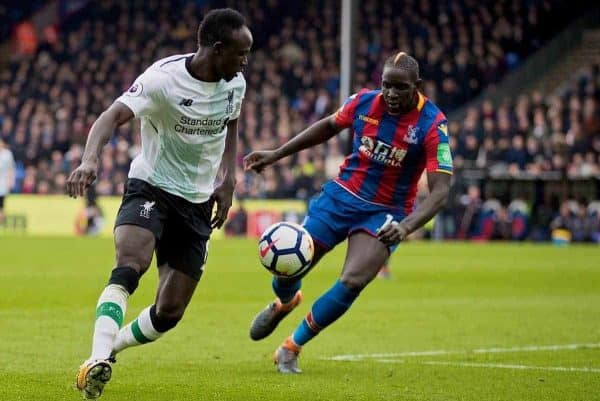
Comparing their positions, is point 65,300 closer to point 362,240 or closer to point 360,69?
point 362,240

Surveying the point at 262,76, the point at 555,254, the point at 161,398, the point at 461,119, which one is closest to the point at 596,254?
the point at 555,254

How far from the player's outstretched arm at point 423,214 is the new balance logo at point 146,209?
1.50 metres

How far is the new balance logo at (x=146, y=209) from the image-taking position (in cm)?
741

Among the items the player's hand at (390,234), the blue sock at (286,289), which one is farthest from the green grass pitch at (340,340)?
the player's hand at (390,234)

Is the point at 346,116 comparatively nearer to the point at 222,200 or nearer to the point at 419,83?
the point at 419,83

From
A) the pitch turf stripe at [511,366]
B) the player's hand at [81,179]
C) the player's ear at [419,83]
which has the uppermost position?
the player's ear at [419,83]

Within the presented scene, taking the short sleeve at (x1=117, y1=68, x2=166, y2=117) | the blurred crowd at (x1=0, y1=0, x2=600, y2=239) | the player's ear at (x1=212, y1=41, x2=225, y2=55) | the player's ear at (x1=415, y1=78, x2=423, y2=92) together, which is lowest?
the blurred crowd at (x1=0, y1=0, x2=600, y2=239)

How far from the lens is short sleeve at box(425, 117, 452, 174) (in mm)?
8867

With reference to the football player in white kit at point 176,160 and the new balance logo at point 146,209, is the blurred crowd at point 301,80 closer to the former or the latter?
the football player in white kit at point 176,160

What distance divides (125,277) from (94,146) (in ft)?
2.43

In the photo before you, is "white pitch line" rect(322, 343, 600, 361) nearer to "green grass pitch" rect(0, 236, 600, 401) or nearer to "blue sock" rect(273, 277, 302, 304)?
"green grass pitch" rect(0, 236, 600, 401)

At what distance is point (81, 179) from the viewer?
21.4ft

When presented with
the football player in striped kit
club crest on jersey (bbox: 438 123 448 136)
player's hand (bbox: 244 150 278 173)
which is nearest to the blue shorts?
the football player in striped kit

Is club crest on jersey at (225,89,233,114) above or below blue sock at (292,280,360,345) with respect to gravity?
above
